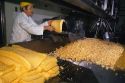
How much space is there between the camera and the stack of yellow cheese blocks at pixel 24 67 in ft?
3.42

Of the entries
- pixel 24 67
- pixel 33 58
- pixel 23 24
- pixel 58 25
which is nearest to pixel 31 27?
pixel 23 24

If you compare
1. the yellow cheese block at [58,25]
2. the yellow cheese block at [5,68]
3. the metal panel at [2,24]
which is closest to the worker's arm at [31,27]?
the yellow cheese block at [58,25]

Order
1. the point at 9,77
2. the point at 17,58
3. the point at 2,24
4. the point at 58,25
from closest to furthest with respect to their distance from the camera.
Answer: the point at 9,77 → the point at 17,58 → the point at 58,25 → the point at 2,24

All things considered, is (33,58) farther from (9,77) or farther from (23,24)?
(23,24)

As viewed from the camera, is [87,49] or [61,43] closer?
[87,49]

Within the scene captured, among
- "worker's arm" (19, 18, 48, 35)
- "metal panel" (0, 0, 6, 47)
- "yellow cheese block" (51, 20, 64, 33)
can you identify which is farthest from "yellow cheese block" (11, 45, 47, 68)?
"metal panel" (0, 0, 6, 47)

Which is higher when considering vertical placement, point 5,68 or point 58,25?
point 58,25

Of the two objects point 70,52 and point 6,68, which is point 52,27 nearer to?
point 70,52

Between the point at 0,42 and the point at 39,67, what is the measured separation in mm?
2070

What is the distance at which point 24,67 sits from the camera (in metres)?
1.10

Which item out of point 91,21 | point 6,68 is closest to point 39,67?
point 6,68

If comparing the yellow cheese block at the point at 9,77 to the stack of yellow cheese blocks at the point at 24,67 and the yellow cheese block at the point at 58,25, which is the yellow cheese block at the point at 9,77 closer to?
the stack of yellow cheese blocks at the point at 24,67

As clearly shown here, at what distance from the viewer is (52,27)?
212cm

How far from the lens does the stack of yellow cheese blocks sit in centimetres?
104
